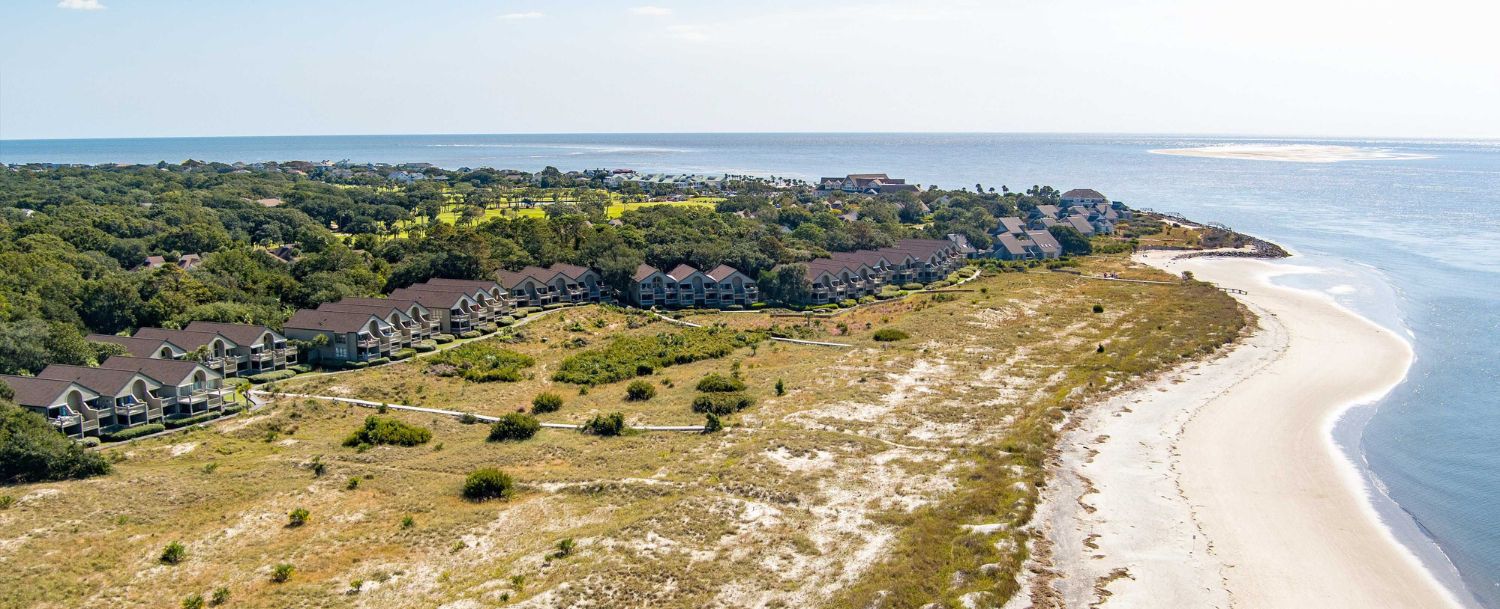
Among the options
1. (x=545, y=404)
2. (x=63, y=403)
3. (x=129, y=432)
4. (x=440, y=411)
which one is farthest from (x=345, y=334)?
(x=545, y=404)

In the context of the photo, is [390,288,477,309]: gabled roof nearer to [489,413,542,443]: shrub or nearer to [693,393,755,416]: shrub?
[489,413,542,443]: shrub

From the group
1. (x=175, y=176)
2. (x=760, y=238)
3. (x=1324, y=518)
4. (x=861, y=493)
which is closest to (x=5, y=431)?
(x=861, y=493)

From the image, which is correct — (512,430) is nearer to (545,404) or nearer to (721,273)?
(545,404)

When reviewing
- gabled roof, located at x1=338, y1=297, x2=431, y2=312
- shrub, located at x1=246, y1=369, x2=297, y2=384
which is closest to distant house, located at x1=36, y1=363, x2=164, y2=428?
shrub, located at x1=246, y1=369, x2=297, y2=384

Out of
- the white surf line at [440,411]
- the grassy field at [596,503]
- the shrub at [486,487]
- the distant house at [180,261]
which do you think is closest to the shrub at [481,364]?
the grassy field at [596,503]

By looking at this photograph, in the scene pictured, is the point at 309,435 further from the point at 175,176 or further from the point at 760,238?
the point at 175,176

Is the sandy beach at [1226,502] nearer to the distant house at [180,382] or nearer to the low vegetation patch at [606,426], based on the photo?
the low vegetation patch at [606,426]

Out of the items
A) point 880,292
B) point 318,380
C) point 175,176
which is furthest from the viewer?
point 175,176
